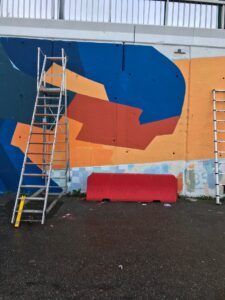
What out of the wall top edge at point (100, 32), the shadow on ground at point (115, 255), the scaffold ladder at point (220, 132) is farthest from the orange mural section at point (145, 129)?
the shadow on ground at point (115, 255)

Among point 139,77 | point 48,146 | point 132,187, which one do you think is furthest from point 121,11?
point 132,187

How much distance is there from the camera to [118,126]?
796cm

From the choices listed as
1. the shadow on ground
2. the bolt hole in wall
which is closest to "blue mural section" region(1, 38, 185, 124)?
the bolt hole in wall

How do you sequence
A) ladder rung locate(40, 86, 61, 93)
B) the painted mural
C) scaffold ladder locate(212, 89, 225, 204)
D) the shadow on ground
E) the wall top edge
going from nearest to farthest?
1. the shadow on ground
2. ladder rung locate(40, 86, 61, 93)
3. the wall top edge
4. the painted mural
5. scaffold ladder locate(212, 89, 225, 204)

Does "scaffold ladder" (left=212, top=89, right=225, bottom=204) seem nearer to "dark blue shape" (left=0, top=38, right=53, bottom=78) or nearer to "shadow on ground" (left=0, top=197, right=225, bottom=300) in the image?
"shadow on ground" (left=0, top=197, right=225, bottom=300)

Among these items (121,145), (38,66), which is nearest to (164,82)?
(121,145)

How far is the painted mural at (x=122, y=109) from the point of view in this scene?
7.84 metres

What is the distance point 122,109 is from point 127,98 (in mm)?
267

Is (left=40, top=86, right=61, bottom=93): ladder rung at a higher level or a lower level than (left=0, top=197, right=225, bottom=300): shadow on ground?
higher

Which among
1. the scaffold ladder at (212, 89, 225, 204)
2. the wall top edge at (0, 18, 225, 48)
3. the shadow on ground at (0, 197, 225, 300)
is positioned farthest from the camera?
the scaffold ladder at (212, 89, 225, 204)

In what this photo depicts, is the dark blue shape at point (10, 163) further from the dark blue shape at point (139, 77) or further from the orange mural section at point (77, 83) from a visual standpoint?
the dark blue shape at point (139, 77)

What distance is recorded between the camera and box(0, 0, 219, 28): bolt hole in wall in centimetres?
797

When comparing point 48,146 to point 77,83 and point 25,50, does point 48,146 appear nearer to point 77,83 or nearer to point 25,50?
point 77,83

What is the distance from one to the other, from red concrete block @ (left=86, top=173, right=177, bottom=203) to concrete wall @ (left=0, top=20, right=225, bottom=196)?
0.28 metres
